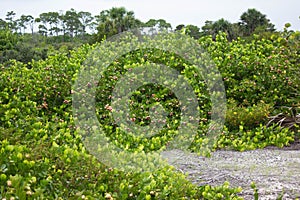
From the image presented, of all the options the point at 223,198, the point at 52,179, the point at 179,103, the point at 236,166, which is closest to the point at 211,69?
the point at 179,103

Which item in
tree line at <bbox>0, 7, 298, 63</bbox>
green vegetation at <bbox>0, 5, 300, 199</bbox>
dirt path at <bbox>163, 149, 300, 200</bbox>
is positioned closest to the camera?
green vegetation at <bbox>0, 5, 300, 199</bbox>

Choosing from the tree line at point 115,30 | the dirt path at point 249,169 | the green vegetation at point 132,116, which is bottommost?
the dirt path at point 249,169

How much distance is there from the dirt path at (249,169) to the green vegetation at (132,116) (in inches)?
10.8

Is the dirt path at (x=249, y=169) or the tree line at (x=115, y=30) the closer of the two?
the dirt path at (x=249, y=169)

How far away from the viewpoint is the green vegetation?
265cm

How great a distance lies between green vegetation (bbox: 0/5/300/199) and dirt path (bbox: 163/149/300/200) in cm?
27

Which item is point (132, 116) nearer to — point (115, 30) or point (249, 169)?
point (249, 169)

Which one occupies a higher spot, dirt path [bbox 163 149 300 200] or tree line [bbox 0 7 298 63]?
tree line [bbox 0 7 298 63]

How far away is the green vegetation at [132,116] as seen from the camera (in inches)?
104

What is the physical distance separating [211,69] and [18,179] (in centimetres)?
463

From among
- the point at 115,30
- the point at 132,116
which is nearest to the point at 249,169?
the point at 132,116

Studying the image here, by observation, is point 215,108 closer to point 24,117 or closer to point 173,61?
point 173,61

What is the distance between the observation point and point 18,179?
6.96 ft

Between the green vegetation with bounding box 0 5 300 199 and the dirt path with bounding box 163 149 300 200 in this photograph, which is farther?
the dirt path with bounding box 163 149 300 200
